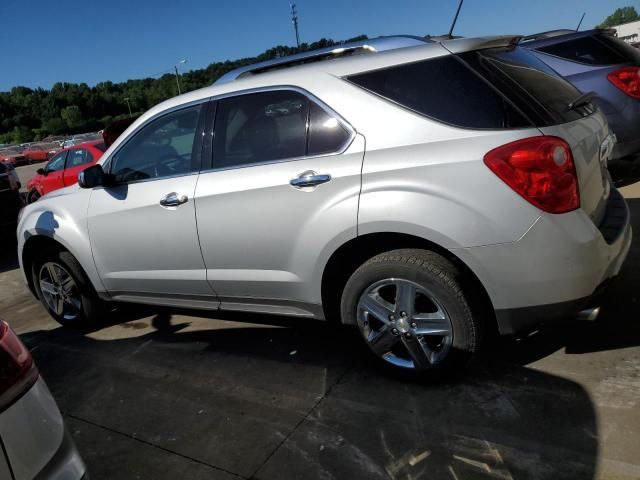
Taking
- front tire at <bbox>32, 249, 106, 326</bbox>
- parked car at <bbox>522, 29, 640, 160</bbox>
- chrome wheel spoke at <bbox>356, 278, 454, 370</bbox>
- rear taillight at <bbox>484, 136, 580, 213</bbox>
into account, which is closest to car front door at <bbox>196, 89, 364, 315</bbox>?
chrome wheel spoke at <bbox>356, 278, 454, 370</bbox>

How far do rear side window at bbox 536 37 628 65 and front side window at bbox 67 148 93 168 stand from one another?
823 cm

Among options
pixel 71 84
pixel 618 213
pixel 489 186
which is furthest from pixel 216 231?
pixel 71 84

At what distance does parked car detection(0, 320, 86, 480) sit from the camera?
1489 millimetres

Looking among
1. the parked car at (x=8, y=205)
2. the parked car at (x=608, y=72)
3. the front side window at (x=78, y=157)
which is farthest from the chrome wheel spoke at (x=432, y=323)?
the front side window at (x=78, y=157)

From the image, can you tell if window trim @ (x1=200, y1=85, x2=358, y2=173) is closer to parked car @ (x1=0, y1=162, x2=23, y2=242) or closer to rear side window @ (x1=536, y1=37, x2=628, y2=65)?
rear side window @ (x1=536, y1=37, x2=628, y2=65)

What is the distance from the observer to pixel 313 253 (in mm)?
2898

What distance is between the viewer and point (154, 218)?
3500 millimetres

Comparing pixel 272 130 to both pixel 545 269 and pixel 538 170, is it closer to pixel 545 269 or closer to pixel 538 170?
pixel 538 170

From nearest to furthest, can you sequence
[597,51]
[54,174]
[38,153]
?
1. [597,51]
2. [54,174]
3. [38,153]

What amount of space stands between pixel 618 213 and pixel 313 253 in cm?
162

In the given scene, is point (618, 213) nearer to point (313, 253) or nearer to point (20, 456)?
point (313, 253)

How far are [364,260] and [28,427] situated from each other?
1.77 m

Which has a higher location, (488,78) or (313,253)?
(488,78)

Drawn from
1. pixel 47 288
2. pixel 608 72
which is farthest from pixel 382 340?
pixel 608 72
